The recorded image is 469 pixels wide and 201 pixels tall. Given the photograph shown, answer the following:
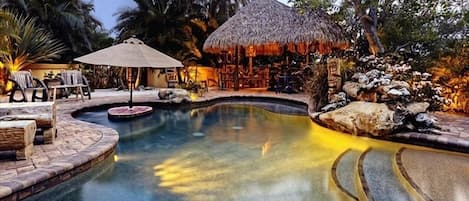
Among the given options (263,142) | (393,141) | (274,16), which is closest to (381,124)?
(393,141)

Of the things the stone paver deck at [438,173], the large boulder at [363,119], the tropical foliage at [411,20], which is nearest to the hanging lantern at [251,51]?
the tropical foliage at [411,20]

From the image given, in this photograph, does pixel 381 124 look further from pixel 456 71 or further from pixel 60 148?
pixel 60 148

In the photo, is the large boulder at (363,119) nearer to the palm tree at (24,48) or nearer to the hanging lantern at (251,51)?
the hanging lantern at (251,51)

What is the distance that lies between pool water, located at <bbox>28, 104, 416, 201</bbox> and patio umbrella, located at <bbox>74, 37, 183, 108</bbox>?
1193 mm

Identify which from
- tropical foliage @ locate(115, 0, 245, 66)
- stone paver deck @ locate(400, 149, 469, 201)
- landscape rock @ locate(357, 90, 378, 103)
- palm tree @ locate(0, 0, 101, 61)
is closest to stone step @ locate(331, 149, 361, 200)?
stone paver deck @ locate(400, 149, 469, 201)

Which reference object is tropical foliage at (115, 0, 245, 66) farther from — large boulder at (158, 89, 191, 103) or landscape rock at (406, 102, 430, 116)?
landscape rock at (406, 102, 430, 116)

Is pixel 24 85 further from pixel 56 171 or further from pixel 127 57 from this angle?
pixel 56 171

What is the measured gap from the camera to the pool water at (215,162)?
→ 124 inches

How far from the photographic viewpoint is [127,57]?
23.0ft

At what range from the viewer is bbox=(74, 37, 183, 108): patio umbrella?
6.81m

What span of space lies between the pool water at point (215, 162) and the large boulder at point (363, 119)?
17 centimetres

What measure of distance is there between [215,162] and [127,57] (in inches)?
153

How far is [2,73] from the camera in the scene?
9617 millimetres

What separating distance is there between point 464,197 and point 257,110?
6.12m
